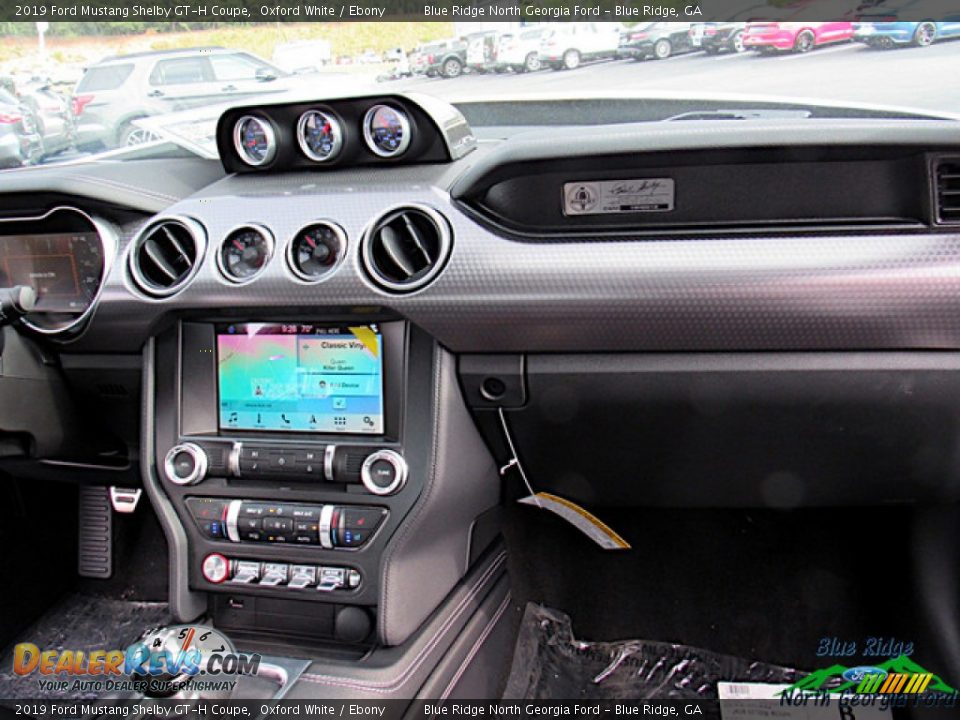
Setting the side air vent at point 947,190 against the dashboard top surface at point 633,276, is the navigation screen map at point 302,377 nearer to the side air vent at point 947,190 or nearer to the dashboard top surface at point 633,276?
the dashboard top surface at point 633,276

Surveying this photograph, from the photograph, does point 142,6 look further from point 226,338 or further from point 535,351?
point 535,351

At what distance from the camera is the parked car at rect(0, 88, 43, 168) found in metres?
2.40

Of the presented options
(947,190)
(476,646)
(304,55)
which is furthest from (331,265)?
(947,190)

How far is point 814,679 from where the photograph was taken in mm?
2359

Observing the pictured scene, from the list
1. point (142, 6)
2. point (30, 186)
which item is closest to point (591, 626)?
point (30, 186)

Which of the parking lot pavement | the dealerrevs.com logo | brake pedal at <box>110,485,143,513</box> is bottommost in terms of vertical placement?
brake pedal at <box>110,485,143,513</box>

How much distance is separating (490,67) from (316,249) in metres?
0.66

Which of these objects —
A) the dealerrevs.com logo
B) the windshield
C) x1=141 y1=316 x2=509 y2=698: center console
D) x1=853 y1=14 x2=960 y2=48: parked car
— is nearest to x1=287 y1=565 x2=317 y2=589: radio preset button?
x1=141 y1=316 x2=509 y2=698: center console

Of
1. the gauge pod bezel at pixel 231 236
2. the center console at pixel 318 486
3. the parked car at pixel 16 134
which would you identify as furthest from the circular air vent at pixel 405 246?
the parked car at pixel 16 134

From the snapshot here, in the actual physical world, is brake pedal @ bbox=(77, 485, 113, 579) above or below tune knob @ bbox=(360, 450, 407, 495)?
below

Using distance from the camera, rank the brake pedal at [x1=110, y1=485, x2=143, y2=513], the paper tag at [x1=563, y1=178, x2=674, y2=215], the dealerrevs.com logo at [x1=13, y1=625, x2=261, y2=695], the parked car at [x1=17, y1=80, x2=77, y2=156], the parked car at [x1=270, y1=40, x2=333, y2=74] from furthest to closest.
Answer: the brake pedal at [x1=110, y1=485, x2=143, y2=513], the parked car at [x1=17, y1=80, x2=77, y2=156], the parked car at [x1=270, y1=40, x2=333, y2=74], the paper tag at [x1=563, y1=178, x2=674, y2=215], the dealerrevs.com logo at [x1=13, y1=625, x2=261, y2=695]

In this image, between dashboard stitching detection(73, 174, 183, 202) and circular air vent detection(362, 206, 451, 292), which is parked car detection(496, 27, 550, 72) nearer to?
circular air vent detection(362, 206, 451, 292)

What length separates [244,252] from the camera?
1903mm

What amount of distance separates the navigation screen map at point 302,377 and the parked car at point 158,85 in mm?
691
